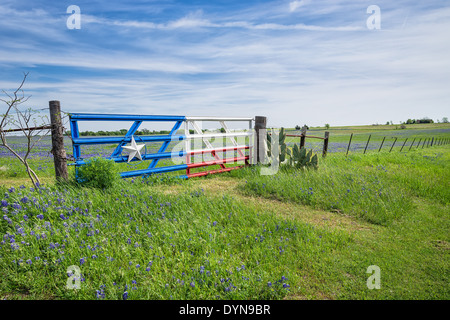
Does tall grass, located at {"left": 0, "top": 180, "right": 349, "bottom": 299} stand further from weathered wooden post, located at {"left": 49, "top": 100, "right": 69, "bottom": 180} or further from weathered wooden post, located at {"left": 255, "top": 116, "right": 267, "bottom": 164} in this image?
weathered wooden post, located at {"left": 255, "top": 116, "right": 267, "bottom": 164}

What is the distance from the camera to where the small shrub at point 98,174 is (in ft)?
19.9

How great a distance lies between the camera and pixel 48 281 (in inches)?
129

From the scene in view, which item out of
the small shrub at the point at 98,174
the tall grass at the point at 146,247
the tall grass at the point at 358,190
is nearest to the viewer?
the tall grass at the point at 146,247

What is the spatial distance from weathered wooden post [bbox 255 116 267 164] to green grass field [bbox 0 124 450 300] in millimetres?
3818

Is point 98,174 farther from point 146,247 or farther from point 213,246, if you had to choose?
point 213,246

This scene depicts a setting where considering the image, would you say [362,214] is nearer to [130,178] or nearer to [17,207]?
[130,178]

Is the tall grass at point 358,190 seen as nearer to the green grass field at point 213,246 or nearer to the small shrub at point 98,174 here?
the green grass field at point 213,246

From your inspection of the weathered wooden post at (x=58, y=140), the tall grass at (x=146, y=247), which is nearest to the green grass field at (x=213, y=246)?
the tall grass at (x=146, y=247)

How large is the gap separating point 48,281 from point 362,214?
20.4 ft

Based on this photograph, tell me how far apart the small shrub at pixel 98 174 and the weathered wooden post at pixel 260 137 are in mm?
5990

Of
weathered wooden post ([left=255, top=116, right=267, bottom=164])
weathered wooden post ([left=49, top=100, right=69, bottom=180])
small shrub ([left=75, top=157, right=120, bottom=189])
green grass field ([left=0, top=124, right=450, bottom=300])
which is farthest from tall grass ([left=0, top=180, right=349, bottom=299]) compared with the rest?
weathered wooden post ([left=255, top=116, right=267, bottom=164])

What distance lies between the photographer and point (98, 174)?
6047 millimetres

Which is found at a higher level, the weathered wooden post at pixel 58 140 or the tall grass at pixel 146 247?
the weathered wooden post at pixel 58 140
